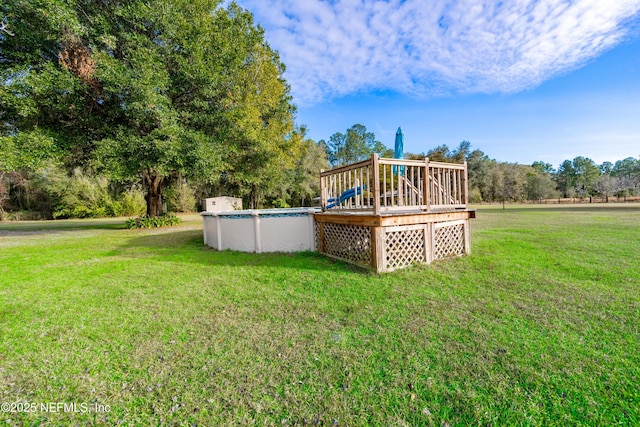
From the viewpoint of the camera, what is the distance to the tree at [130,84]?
9047 mm

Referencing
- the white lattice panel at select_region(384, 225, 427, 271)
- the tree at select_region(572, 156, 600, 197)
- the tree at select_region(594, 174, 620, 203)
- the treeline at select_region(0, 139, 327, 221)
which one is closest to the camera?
the white lattice panel at select_region(384, 225, 427, 271)

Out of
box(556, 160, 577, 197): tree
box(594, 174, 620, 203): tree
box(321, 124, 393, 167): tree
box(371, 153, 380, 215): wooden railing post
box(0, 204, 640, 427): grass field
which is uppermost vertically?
box(321, 124, 393, 167): tree

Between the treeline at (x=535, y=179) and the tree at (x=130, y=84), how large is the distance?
30.9m

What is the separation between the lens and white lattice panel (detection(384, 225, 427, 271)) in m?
4.91

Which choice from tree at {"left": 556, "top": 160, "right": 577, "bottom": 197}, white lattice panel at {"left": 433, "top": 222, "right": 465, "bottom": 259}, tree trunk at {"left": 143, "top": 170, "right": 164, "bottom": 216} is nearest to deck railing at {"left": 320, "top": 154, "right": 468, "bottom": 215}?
white lattice panel at {"left": 433, "top": 222, "right": 465, "bottom": 259}

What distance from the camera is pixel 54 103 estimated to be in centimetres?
941

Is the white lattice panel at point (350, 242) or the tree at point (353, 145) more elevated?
the tree at point (353, 145)

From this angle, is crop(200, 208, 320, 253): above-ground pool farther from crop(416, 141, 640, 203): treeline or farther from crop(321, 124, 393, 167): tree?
crop(321, 124, 393, 167): tree

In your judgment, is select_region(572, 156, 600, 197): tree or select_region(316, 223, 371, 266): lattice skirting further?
select_region(572, 156, 600, 197): tree

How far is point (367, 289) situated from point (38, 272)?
652 cm

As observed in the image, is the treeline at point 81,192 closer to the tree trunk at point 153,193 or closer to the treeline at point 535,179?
the tree trunk at point 153,193

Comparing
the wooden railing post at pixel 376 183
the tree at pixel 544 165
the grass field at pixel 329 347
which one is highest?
the tree at pixel 544 165

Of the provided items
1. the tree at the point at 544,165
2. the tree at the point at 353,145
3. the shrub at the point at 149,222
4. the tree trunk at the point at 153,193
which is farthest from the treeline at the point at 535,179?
the shrub at the point at 149,222

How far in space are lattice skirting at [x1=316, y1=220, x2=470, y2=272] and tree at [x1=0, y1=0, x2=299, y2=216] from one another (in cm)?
719
